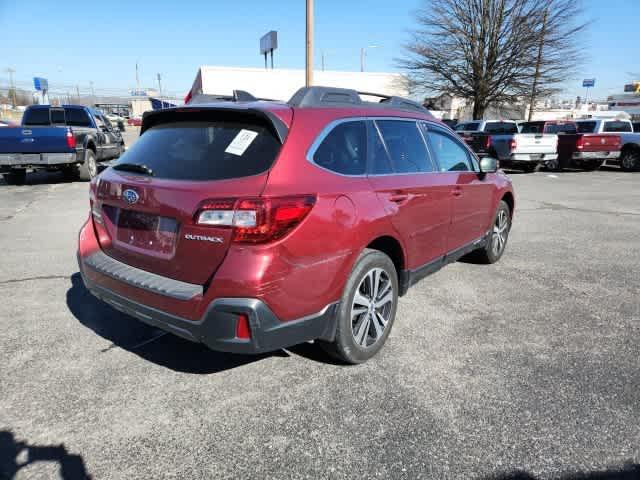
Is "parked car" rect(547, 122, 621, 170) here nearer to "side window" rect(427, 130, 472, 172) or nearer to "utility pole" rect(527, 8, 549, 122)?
"utility pole" rect(527, 8, 549, 122)

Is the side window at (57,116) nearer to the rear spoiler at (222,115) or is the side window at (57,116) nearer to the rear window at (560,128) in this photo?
the rear spoiler at (222,115)

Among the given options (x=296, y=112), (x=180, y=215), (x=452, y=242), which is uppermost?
(x=296, y=112)

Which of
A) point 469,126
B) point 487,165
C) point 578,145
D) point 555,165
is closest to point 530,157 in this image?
point 578,145

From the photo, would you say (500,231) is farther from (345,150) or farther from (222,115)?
(222,115)

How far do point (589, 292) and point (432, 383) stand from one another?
2644 millimetres

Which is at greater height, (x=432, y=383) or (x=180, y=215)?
(x=180, y=215)

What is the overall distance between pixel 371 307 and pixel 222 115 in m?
1.59

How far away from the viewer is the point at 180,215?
240 centimetres

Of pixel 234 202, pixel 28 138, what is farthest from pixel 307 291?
pixel 28 138

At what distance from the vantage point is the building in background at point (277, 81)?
99.7ft

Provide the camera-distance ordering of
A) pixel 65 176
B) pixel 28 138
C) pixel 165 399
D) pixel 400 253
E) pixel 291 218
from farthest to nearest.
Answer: pixel 65 176, pixel 28 138, pixel 400 253, pixel 165 399, pixel 291 218

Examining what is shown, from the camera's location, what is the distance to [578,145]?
15.9 m

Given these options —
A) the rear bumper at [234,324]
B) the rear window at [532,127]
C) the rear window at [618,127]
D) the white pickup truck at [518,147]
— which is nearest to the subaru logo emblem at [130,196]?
the rear bumper at [234,324]

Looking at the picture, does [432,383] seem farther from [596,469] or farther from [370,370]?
[596,469]
